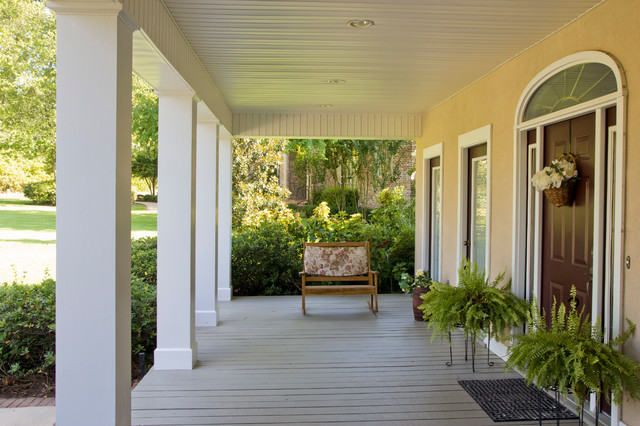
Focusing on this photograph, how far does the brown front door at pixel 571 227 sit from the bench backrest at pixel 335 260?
3.30 m

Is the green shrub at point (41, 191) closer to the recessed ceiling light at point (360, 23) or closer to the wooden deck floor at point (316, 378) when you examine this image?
the wooden deck floor at point (316, 378)

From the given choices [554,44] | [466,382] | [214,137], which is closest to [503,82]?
[554,44]

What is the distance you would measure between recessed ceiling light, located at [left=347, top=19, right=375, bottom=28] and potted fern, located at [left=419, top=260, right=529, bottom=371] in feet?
7.72

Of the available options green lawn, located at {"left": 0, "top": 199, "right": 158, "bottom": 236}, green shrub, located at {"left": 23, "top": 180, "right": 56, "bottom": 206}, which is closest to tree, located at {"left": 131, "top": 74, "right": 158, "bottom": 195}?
green lawn, located at {"left": 0, "top": 199, "right": 158, "bottom": 236}

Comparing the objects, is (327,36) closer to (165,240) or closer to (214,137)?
(165,240)

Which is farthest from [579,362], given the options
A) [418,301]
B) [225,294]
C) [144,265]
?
[144,265]

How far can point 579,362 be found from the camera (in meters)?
2.94

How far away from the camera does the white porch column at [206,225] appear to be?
6.12m

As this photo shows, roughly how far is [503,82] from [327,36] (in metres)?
1.98

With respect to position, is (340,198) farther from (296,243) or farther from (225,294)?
(225,294)

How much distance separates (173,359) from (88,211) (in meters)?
2.47

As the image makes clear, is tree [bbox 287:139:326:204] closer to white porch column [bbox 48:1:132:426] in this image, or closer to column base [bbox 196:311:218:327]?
column base [bbox 196:311:218:327]

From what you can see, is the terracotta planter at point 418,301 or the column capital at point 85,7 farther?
the terracotta planter at point 418,301

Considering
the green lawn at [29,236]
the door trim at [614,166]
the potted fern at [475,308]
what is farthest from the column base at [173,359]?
the green lawn at [29,236]
